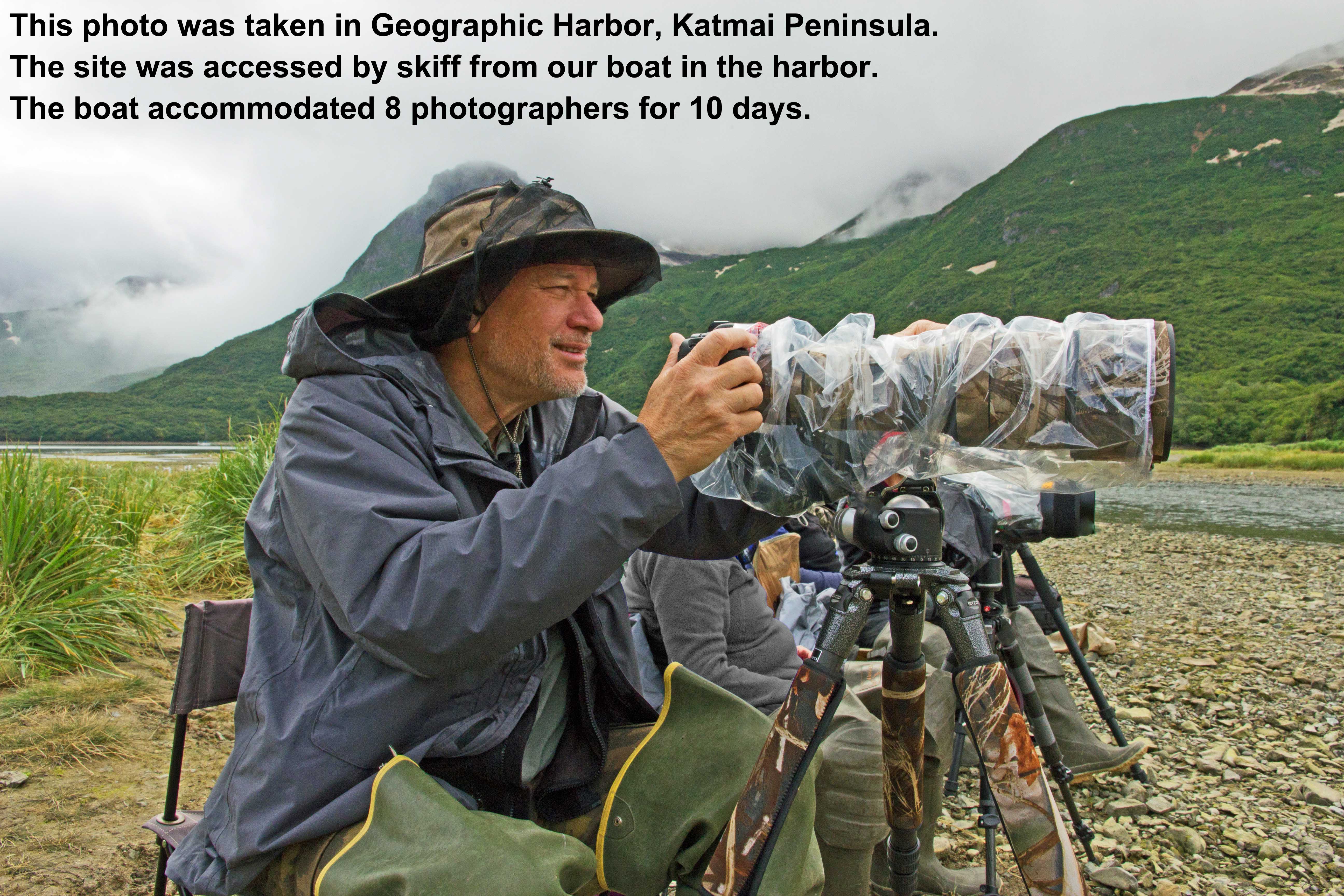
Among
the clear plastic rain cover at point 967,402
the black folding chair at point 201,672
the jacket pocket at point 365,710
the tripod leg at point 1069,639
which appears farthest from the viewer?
the tripod leg at point 1069,639

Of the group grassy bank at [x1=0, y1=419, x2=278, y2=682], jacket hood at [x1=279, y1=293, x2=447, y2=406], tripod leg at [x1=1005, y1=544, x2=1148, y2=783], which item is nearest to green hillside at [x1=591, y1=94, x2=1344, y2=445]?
grassy bank at [x1=0, y1=419, x2=278, y2=682]

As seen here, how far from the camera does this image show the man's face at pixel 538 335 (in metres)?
2.04

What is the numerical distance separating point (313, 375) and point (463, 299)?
427 millimetres

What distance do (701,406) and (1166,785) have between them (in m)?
3.62

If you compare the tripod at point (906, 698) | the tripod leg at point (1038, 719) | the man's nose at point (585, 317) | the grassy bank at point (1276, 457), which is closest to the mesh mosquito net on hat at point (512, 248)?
the man's nose at point (585, 317)

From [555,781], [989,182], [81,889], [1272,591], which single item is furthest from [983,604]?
[989,182]

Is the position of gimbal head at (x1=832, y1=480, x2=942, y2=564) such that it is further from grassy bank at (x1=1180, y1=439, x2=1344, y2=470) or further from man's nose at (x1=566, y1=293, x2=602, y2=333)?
grassy bank at (x1=1180, y1=439, x2=1344, y2=470)

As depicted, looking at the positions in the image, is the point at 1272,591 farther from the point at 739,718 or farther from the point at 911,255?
the point at 911,255

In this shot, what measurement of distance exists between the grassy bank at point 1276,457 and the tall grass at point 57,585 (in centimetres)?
3606

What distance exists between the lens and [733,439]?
60.1 inches

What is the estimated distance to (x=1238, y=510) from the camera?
18.5 metres

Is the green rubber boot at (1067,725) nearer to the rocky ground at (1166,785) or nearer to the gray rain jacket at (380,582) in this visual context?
the rocky ground at (1166,785)

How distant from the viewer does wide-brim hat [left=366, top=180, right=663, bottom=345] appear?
1.96m

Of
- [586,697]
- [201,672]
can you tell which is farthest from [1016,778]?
[201,672]
